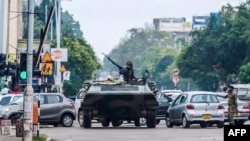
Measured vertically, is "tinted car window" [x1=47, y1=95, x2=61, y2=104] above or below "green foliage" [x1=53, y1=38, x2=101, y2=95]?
below

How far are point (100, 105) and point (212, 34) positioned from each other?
66.6 meters

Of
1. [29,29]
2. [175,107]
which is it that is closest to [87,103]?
[175,107]

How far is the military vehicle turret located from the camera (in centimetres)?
3575

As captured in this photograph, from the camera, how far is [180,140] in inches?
1104

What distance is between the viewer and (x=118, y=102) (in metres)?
35.9

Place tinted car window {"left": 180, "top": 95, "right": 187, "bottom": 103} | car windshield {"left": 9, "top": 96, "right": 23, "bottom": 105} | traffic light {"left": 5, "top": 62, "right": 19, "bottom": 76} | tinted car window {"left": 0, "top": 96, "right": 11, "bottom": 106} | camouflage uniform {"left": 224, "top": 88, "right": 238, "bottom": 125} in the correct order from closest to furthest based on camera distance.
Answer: traffic light {"left": 5, "top": 62, "right": 19, "bottom": 76}
camouflage uniform {"left": 224, "top": 88, "right": 238, "bottom": 125}
tinted car window {"left": 180, "top": 95, "right": 187, "bottom": 103}
car windshield {"left": 9, "top": 96, "right": 23, "bottom": 105}
tinted car window {"left": 0, "top": 96, "right": 11, "bottom": 106}

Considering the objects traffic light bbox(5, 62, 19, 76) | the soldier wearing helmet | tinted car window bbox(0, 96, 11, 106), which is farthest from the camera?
tinted car window bbox(0, 96, 11, 106)

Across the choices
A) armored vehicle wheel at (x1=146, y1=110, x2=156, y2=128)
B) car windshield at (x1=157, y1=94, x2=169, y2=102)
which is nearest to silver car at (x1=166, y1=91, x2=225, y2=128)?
armored vehicle wheel at (x1=146, y1=110, x2=156, y2=128)

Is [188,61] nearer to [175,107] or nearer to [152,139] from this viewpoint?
[175,107]

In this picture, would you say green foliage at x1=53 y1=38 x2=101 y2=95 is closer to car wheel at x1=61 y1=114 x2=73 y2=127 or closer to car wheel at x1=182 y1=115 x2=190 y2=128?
car wheel at x1=61 y1=114 x2=73 y2=127

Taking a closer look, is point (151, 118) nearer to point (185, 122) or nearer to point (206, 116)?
point (185, 122)

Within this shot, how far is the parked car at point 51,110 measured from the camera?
39312 millimetres

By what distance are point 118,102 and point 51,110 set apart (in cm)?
478

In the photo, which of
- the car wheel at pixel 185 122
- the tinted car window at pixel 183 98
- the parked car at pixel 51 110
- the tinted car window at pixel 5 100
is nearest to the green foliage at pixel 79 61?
the tinted car window at pixel 5 100
